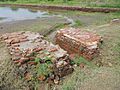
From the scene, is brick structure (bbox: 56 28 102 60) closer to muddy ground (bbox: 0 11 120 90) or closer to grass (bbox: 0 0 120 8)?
muddy ground (bbox: 0 11 120 90)

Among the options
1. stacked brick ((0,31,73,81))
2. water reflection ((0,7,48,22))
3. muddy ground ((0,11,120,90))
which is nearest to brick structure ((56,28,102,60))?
muddy ground ((0,11,120,90))

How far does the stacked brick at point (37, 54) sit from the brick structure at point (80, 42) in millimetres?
695

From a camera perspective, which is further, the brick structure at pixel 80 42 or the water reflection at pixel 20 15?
the water reflection at pixel 20 15

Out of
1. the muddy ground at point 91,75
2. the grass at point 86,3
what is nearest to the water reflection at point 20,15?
the grass at point 86,3

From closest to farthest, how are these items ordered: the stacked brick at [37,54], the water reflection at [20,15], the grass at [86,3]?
the stacked brick at [37,54] → the water reflection at [20,15] → the grass at [86,3]

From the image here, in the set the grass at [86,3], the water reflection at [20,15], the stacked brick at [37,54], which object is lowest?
the water reflection at [20,15]

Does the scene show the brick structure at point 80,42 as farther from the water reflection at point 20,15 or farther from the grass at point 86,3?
the grass at point 86,3

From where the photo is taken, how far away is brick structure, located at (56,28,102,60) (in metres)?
6.97

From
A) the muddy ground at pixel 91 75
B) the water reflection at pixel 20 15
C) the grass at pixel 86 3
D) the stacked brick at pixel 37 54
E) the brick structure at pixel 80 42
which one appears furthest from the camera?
the grass at pixel 86 3

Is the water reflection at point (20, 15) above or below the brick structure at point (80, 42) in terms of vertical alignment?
below

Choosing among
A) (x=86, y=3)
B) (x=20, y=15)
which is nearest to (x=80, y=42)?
(x=20, y=15)

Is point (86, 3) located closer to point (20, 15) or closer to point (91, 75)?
point (20, 15)

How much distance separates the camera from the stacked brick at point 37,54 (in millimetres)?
6043

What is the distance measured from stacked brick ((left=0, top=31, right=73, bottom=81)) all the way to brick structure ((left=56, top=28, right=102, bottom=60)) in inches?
27.4
